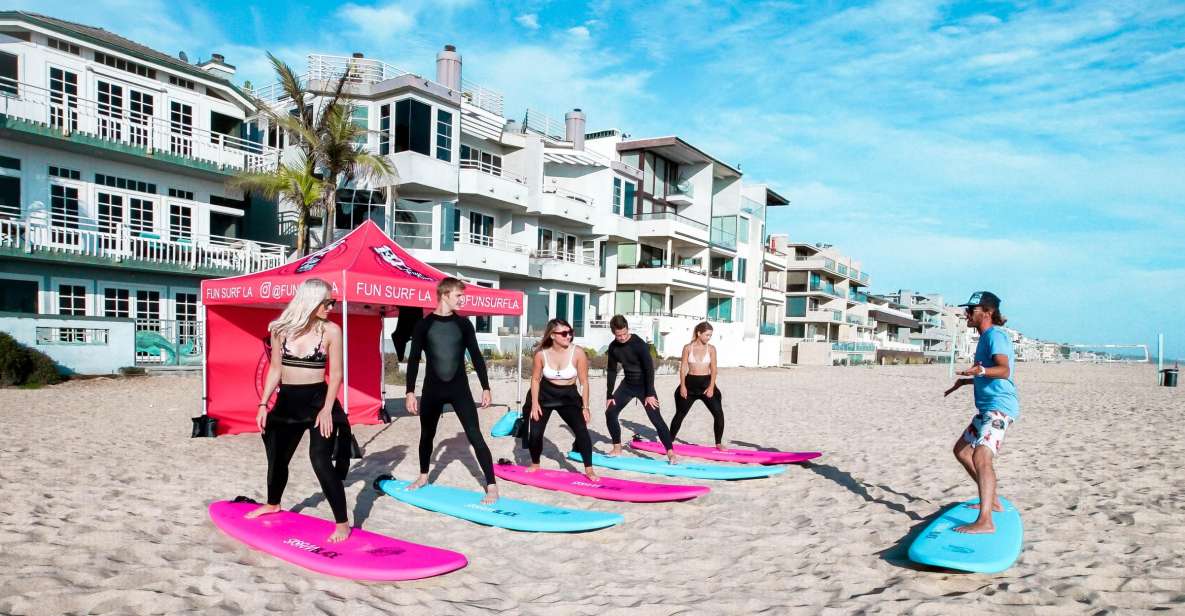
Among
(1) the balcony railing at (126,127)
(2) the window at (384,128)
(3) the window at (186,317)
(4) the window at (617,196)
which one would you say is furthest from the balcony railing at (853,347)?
(3) the window at (186,317)

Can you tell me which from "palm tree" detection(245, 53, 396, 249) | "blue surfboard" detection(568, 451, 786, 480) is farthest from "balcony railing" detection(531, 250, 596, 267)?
"blue surfboard" detection(568, 451, 786, 480)

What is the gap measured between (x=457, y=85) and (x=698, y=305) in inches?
833

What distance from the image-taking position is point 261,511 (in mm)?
5273

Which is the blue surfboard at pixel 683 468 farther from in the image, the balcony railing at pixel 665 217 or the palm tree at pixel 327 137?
the balcony railing at pixel 665 217

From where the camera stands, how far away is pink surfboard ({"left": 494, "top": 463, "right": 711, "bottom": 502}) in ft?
22.9

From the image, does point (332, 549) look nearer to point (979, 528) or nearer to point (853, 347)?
point (979, 528)

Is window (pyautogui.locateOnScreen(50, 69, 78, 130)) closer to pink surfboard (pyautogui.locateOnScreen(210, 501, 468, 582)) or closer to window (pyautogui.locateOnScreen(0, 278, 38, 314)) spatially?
window (pyautogui.locateOnScreen(0, 278, 38, 314))

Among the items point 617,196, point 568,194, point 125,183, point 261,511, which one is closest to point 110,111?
point 125,183

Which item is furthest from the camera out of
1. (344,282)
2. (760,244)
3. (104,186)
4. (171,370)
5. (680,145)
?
(760,244)

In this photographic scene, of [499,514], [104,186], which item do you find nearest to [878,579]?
[499,514]

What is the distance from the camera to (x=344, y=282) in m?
8.12

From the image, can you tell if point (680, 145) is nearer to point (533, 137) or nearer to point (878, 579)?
point (533, 137)

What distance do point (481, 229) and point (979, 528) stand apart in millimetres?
25462

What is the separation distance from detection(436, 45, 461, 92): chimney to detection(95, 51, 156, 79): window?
33.1ft
